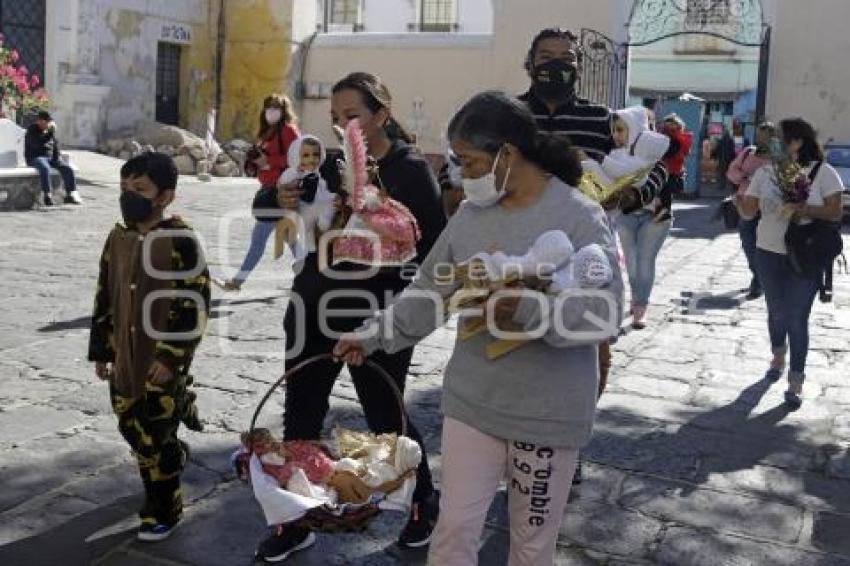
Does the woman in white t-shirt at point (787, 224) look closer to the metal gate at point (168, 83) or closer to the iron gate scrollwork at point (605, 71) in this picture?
the iron gate scrollwork at point (605, 71)

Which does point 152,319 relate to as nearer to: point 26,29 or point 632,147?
point 632,147

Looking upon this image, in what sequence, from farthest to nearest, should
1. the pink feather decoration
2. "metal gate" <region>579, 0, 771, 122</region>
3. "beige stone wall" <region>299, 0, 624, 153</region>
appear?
"beige stone wall" <region>299, 0, 624, 153</region> < "metal gate" <region>579, 0, 771, 122</region> < the pink feather decoration

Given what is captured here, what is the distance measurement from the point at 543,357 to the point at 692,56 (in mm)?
32688

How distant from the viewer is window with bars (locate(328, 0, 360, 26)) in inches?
1543

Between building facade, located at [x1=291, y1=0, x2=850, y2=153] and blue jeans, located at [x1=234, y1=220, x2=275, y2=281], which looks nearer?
blue jeans, located at [x1=234, y1=220, x2=275, y2=281]

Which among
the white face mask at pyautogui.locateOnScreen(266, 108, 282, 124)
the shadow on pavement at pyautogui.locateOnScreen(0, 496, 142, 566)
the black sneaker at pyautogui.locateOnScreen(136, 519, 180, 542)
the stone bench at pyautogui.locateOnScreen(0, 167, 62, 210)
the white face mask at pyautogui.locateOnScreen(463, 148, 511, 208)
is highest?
the white face mask at pyautogui.locateOnScreen(266, 108, 282, 124)

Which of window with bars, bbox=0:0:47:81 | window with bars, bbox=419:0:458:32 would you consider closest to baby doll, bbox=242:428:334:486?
window with bars, bbox=0:0:47:81


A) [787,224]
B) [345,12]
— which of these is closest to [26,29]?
[787,224]

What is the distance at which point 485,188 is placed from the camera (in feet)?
8.61

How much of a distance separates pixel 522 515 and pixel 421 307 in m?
0.64

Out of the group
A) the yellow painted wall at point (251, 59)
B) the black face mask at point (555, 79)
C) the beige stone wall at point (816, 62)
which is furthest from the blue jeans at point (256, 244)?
the yellow painted wall at point (251, 59)

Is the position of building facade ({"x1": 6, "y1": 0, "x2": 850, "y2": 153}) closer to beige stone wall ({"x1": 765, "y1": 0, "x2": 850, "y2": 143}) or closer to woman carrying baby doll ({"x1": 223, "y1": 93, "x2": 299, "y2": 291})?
beige stone wall ({"x1": 765, "y1": 0, "x2": 850, "y2": 143})

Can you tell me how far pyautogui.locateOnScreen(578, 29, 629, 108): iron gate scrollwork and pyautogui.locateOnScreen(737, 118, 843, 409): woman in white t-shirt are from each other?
1479 centimetres

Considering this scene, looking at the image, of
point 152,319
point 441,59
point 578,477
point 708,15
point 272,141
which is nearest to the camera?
point 152,319
